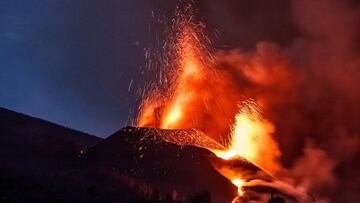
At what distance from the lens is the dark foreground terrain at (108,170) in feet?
143

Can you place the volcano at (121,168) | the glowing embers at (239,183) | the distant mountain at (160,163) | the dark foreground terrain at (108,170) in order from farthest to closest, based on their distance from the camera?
the glowing embers at (239,183), the distant mountain at (160,163), the volcano at (121,168), the dark foreground terrain at (108,170)

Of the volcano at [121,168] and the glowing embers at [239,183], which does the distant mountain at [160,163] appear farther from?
the glowing embers at [239,183]

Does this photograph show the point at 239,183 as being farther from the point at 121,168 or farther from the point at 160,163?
the point at 121,168

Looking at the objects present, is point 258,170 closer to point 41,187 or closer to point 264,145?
point 264,145

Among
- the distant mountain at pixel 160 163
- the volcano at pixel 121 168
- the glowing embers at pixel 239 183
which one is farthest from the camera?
Result: the glowing embers at pixel 239 183

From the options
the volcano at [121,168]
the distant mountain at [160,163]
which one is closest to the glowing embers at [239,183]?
the distant mountain at [160,163]

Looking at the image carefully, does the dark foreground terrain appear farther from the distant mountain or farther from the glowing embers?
the glowing embers

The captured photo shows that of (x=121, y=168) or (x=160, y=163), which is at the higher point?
(x=160, y=163)

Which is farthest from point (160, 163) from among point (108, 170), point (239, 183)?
point (239, 183)

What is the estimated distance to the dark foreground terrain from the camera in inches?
1711

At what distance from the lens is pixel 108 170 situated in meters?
56.3

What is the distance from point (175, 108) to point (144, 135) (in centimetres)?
840

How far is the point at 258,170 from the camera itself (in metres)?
62.8

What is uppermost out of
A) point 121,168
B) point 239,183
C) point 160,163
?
point 160,163
